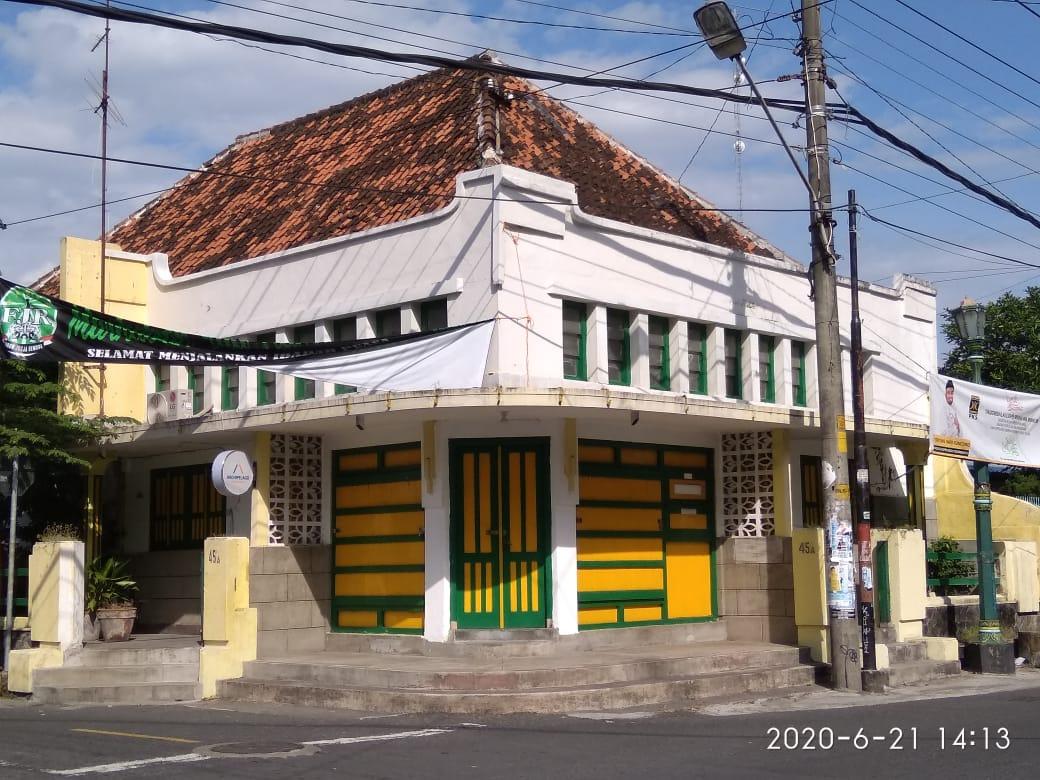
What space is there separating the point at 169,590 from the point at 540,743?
34.0ft

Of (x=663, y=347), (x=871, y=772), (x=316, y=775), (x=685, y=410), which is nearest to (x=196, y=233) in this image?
(x=663, y=347)

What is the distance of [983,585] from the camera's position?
1770cm

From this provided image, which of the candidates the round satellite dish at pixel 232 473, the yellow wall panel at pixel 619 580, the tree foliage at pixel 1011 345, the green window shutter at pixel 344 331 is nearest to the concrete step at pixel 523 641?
the yellow wall panel at pixel 619 580

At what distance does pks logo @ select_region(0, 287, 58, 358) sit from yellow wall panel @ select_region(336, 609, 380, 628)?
544 centimetres

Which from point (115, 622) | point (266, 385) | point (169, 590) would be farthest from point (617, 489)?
point (169, 590)

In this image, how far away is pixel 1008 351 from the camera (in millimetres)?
40875

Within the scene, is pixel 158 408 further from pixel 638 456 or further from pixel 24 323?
pixel 638 456

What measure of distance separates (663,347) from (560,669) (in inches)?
245

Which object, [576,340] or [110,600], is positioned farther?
[110,600]

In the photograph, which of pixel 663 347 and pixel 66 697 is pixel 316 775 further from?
pixel 663 347

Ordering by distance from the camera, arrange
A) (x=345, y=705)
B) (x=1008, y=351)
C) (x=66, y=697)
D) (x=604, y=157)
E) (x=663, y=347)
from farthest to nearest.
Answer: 1. (x=1008, y=351)
2. (x=604, y=157)
3. (x=663, y=347)
4. (x=66, y=697)
5. (x=345, y=705)

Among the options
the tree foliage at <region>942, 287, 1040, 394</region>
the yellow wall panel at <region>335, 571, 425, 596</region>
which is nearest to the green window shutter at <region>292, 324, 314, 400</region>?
the yellow wall panel at <region>335, 571, 425, 596</region>

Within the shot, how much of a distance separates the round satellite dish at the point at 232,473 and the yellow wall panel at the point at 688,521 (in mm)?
5914

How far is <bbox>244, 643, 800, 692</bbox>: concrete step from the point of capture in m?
13.5
